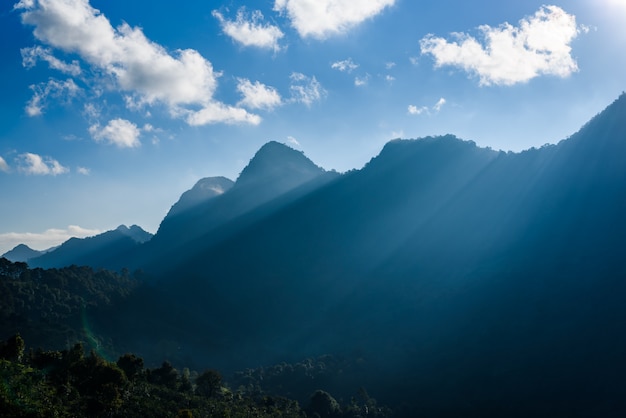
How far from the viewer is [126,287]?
167000 millimetres

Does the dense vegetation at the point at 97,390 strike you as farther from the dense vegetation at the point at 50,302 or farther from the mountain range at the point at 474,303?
the dense vegetation at the point at 50,302

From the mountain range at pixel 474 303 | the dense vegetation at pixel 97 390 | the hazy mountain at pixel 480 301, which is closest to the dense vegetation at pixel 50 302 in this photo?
the mountain range at pixel 474 303

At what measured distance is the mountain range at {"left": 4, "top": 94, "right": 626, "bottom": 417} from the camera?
8688 cm

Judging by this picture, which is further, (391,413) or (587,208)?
(587,208)

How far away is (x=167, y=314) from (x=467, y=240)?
122784mm

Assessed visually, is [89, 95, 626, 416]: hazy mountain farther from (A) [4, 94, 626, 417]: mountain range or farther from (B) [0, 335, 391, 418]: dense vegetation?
(B) [0, 335, 391, 418]: dense vegetation

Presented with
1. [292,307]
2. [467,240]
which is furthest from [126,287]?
[467,240]

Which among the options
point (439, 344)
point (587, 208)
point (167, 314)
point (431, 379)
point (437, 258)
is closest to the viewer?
point (431, 379)

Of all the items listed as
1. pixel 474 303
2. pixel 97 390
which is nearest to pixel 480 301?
pixel 474 303

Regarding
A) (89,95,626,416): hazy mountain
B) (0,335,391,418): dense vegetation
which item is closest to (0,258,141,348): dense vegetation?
(89,95,626,416): hazy mountain

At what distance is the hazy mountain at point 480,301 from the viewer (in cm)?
8688

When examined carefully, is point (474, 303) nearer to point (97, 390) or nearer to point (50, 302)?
point (97, 390)

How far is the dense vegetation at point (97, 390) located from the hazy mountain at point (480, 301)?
4471 cm

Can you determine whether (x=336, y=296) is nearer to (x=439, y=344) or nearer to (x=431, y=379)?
(x=439, y=344)
